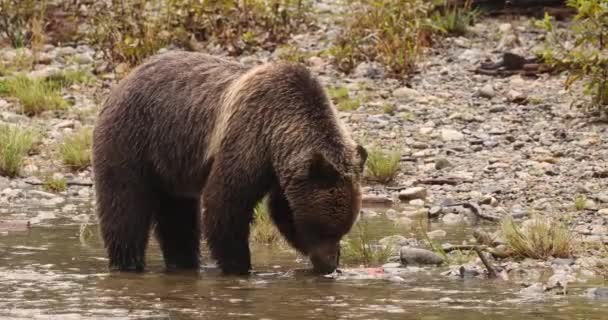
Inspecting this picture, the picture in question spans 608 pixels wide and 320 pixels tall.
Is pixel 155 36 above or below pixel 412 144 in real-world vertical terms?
above

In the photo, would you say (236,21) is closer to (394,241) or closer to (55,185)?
(55,185)

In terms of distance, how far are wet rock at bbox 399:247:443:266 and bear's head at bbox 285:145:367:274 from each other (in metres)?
0.70

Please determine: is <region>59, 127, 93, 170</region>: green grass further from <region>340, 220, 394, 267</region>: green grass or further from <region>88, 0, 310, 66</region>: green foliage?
<region>340, 220, 394, 267</region>: green grass

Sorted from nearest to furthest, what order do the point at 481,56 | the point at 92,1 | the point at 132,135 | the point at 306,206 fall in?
the point at 306,206
the point at 132,135
the point at 481,56
the point at 92,1

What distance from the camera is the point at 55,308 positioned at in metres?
6.98

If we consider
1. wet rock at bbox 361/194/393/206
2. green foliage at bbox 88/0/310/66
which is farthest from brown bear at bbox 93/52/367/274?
green foliage at bbox 88/0/310/66

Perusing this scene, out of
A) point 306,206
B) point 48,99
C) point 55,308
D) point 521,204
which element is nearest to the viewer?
point 55,308

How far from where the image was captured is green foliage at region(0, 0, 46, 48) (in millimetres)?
17719

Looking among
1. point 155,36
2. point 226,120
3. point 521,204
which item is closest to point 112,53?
point 155,36

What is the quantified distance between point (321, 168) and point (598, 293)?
177 cm

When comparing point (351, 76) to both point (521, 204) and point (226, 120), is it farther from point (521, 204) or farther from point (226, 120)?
point (226, 120)

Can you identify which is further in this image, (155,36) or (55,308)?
(155,36)

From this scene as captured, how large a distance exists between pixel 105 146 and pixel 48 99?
21.1 feet

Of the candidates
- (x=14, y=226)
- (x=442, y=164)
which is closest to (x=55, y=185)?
(x=14, y=226)
